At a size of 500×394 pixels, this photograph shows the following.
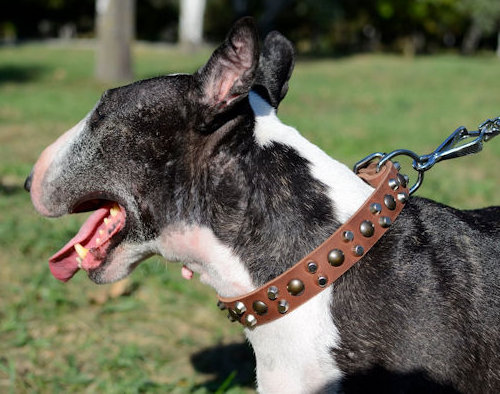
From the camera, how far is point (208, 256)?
2389 mm

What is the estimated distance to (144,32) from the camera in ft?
153

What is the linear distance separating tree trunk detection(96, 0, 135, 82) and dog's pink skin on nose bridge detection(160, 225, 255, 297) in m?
14.3

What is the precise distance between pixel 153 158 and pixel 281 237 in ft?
1.77

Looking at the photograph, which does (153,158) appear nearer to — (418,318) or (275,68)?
(275,68)

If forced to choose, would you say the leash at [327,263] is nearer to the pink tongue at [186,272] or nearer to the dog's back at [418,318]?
Result: the dog's back at [418,318]

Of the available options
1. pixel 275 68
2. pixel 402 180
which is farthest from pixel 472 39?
pixel 402 180

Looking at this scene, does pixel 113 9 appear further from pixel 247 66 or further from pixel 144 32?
pixel 144 32

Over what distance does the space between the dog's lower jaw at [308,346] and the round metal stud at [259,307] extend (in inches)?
2.2

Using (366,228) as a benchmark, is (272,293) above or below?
below

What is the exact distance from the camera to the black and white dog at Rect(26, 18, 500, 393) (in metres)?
2.22

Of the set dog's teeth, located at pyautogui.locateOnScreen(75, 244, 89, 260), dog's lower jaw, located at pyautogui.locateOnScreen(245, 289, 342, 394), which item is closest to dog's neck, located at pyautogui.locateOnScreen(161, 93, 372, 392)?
dog's lower jaw, located at pyautogui.locateOnScreen(245, 289, 342, 394)

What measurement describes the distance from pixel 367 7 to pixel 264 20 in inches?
532

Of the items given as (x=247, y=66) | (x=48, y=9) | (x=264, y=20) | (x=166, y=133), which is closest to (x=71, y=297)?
(x=166, y=133)

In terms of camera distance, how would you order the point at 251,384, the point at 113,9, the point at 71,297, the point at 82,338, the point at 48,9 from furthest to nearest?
the point at 48,9 → the point at 113,9 → the point at 71,297 → the point at 82,338 → the point at 251,384
